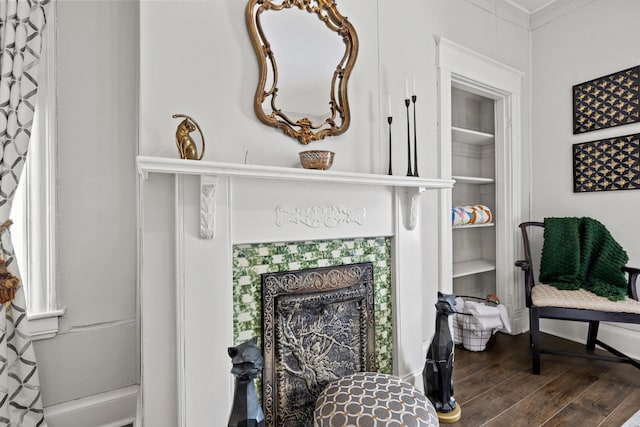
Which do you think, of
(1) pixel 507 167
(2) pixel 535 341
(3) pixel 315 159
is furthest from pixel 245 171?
(1) pixel 507 167

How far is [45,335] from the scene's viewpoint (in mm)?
1466

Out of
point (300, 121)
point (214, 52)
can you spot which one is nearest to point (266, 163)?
point (300, 121)

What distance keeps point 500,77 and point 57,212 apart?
3245 millimetres

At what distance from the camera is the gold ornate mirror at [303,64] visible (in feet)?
5.43

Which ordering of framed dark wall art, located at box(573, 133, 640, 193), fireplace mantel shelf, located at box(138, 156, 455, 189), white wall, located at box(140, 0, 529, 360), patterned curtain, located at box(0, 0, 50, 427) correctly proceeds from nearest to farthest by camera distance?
fireplace mantel shelf, located at box(138, 156, 455, 189)
patterned curtain, located at box(0, 0, 50, 427)
white wall, located at box(140, 0, 529, 360)
framed dark wall art, located at box(573, 133, 640, 193)

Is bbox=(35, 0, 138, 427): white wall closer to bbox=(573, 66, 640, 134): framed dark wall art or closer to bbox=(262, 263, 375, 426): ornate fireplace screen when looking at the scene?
bbox=(262, 263, 375, 426): ornate fireplace screen

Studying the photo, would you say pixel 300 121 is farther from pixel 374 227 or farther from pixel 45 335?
pixel 45 335

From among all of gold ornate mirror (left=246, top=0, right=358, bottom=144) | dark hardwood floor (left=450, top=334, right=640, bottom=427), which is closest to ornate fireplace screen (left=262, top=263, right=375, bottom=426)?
dark hardwood floor (left=450, top=334, right=640, bottom=427)

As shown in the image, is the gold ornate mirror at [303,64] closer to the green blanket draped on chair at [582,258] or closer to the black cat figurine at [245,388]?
the black cat figurine at [245,388]

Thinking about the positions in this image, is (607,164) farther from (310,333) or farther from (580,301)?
(310,333)

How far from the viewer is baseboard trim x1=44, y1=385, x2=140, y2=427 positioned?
1.49 metres

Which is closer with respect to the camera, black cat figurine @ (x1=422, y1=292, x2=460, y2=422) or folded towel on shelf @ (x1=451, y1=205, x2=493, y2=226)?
black cat figurine @ (x1=422, y1=292, x2=460, y2=422)

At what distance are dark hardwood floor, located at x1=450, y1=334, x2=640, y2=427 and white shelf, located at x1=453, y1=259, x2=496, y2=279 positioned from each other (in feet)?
2.05

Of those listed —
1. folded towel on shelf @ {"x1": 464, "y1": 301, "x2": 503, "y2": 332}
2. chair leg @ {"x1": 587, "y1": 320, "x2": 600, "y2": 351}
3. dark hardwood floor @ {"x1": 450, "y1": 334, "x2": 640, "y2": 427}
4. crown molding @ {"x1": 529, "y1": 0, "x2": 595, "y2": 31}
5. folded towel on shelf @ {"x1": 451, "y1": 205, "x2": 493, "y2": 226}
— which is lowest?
dark hardwood floor @ {"x1": 450, "y1": 334, "x2": 640, "y2": 427}
